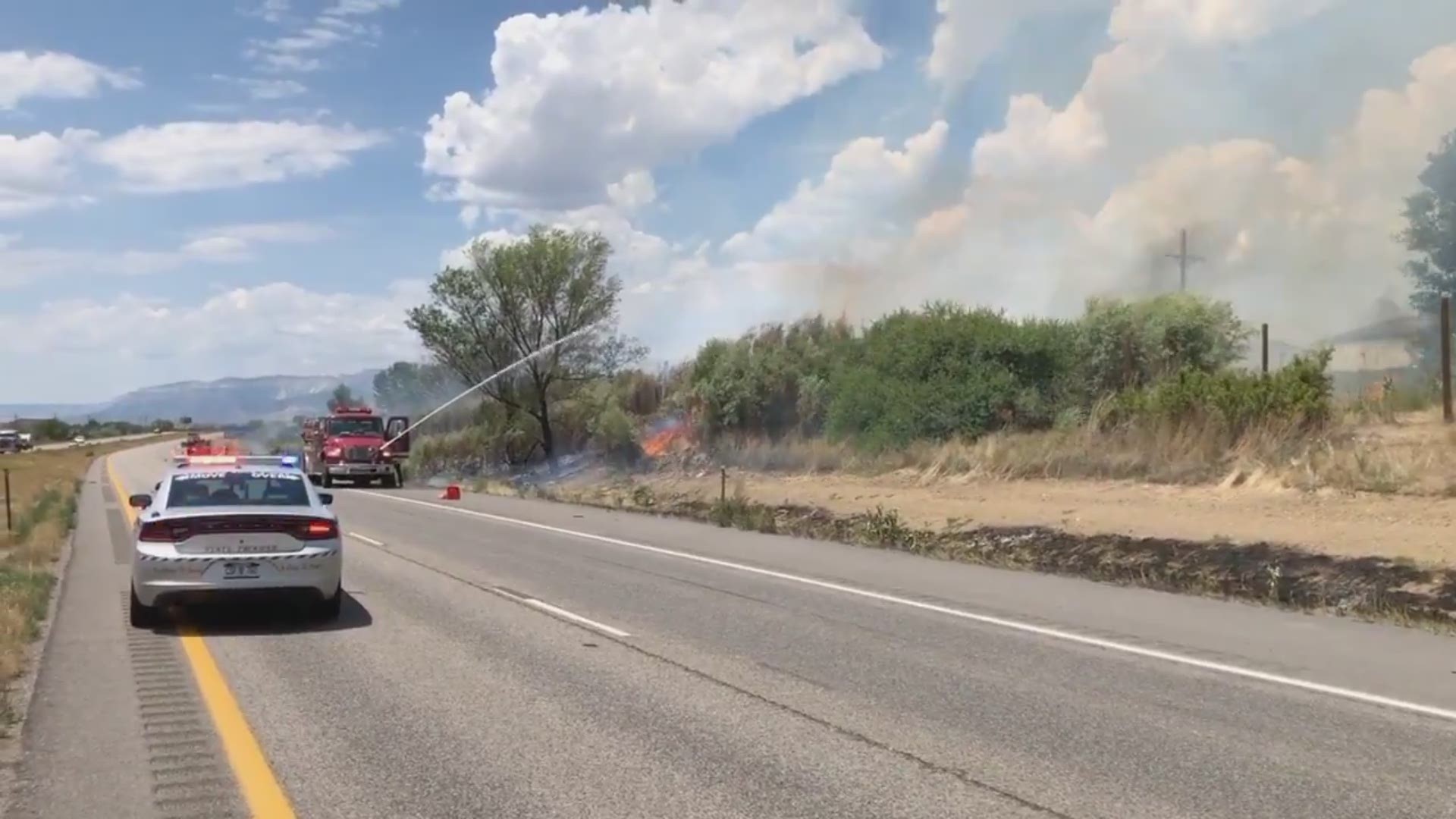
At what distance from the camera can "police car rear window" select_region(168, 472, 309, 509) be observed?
39.6 ft

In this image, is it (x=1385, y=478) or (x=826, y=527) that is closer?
(x=1385, y=478)

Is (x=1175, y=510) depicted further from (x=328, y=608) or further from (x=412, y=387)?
(x=412, y=387)

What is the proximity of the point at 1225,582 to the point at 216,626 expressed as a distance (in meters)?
10.1

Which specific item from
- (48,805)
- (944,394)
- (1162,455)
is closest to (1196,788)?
(48,805)

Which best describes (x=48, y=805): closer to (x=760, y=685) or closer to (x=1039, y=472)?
(x=760, y=685)

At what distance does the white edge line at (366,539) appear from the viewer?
69.2ft

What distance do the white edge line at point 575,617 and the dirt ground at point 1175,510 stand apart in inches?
341

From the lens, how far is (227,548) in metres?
11.6

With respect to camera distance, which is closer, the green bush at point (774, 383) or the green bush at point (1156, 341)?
the green bush at point (1156, 341)

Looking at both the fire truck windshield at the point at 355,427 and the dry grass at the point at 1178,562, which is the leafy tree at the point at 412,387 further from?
the dry grass at the point at 1178,562

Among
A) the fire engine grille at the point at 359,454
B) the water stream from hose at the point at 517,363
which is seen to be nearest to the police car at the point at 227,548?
the water stream from hose at the point at 517,363

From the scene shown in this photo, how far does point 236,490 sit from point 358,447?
1349 inches

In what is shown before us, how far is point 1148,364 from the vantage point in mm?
32688

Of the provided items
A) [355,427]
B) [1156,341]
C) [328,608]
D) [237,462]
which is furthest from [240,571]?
[355,427]
